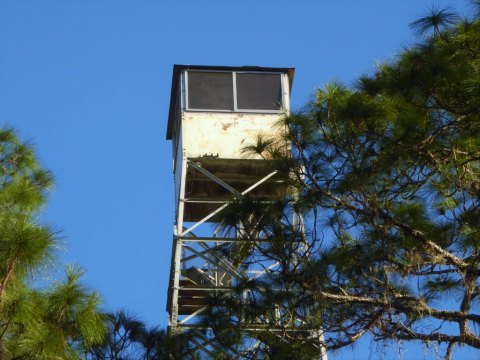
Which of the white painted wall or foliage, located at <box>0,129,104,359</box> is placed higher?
the white painted wall

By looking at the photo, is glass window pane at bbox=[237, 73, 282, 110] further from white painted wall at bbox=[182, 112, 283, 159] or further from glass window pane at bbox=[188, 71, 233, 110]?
white painted wall at bbox=[182, 112, 283, 159]

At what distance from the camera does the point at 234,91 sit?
20.1m

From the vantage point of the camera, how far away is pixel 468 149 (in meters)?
Result: 13.4

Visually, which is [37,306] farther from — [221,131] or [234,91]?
[234,91]

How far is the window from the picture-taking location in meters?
20.0

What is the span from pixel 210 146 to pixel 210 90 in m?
1.19

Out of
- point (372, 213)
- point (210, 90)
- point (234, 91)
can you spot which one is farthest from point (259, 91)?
point (372, 213)

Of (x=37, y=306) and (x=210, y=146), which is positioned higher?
(x=210, y=146)

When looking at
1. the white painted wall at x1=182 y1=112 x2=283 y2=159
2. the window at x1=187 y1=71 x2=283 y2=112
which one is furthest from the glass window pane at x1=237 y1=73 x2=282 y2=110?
the white painted wall at x1=182 y1=112 x2=283 y2=159

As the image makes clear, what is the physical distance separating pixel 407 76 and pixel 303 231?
1.90 metres

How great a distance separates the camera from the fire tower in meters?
18.8

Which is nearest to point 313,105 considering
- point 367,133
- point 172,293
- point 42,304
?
point 367,133

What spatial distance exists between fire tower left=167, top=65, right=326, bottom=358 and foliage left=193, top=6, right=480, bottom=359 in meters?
4.32

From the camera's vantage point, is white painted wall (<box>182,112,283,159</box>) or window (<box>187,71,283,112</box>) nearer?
white painted wall (<box>182,112,283,159</box>)
